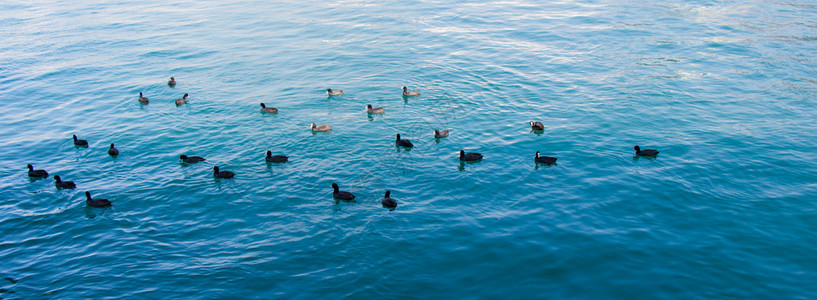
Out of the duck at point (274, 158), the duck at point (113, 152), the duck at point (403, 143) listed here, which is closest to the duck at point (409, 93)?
the duck at point (403, 143)

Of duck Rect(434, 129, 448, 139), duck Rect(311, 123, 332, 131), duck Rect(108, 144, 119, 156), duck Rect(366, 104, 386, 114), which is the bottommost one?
duck Rect(108, 144, 119, 156)

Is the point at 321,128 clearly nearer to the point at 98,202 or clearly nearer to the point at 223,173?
the point at 223,173

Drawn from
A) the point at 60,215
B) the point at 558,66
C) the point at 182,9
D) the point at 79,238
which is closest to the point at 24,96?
the point at 60,215

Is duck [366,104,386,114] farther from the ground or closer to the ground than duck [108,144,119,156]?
farther from the ground

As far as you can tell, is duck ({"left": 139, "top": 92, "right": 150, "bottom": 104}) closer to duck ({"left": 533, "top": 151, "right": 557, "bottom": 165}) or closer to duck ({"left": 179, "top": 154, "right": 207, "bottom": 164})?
duck ({"left": 179, "top": 154, "right": 207, "bottom": 164})

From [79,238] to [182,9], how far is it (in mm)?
51557

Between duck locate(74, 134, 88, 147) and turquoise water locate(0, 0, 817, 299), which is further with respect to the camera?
duck locate(74, 134, 88, 147)

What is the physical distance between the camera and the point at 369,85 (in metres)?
35.4

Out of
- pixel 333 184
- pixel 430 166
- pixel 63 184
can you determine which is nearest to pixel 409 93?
pixel 430 166

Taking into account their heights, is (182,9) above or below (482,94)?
above

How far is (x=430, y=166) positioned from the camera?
23797mm

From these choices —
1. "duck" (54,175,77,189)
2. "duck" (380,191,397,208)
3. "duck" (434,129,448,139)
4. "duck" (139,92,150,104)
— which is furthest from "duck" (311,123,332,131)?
"duck" (139,92,150,104)

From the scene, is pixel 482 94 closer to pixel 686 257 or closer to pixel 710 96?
pixel 710 96

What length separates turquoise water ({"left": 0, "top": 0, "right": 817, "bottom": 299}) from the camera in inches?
659
